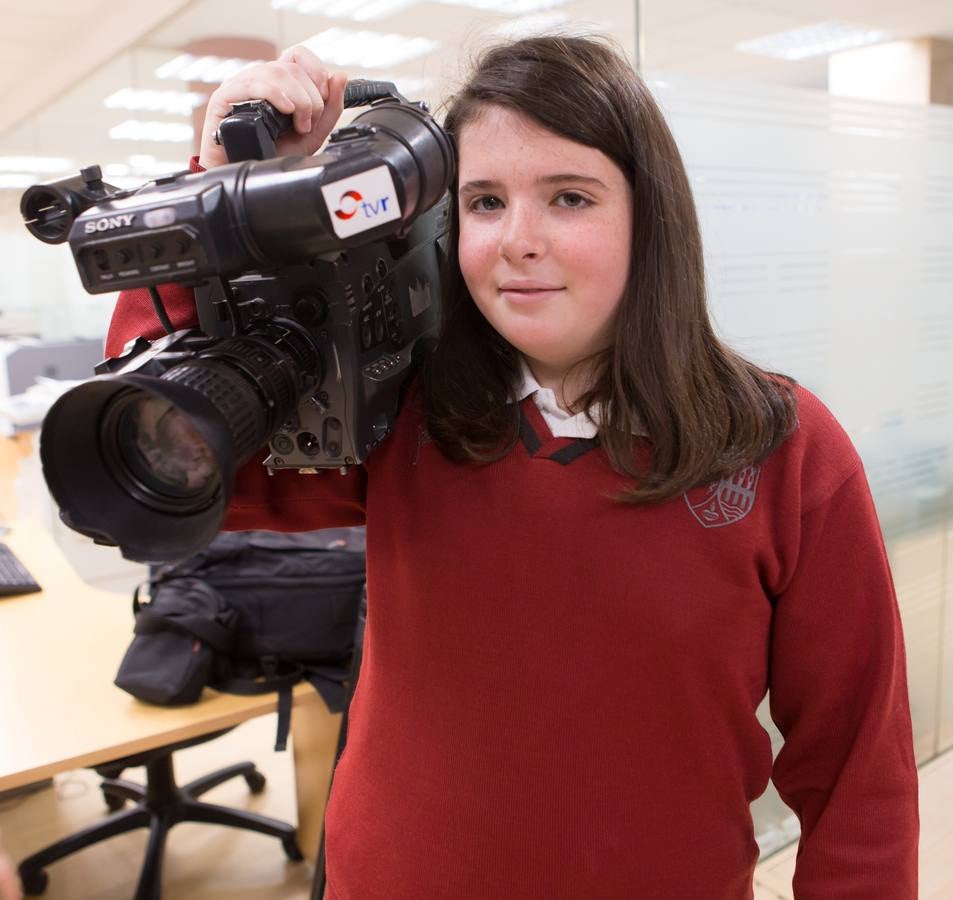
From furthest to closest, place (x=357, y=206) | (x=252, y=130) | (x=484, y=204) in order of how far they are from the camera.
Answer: (x=484, y=204) → (x=252, y=130) → (x=357, y=206)

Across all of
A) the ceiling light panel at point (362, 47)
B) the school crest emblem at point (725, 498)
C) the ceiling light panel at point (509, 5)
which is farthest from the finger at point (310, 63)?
the ceiling light panel at point (362, 47)

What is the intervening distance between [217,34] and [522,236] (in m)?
2.96

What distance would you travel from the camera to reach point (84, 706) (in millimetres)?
1542

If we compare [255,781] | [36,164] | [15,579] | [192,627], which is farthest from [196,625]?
[36,164]

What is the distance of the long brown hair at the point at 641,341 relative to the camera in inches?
32.8

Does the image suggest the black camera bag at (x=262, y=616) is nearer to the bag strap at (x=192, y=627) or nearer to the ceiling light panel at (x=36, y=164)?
the bag strap at (x=192, y=627)

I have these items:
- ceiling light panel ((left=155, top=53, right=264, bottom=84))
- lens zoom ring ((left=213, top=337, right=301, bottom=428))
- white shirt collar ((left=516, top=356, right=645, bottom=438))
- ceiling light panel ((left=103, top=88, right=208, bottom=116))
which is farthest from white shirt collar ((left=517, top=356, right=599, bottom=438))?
ceiling light panel ((left=103, top=88, right=208, bottom=116))

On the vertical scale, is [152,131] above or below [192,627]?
above

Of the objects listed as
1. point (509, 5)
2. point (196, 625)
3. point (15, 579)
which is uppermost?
point (509, 5)

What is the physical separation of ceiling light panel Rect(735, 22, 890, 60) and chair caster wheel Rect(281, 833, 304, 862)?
1918 millimetres

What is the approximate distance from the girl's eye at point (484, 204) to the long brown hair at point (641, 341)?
8 cm

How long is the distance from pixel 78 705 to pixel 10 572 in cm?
66

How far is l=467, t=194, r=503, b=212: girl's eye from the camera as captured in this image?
2.82ft

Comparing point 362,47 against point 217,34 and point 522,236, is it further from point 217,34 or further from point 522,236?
point 522,236
